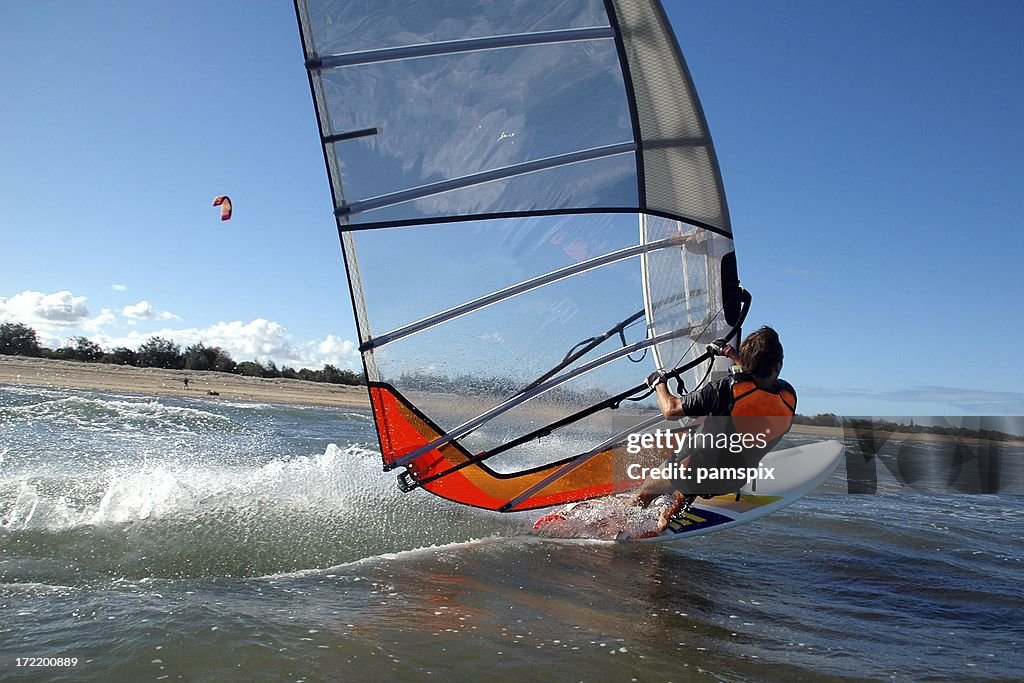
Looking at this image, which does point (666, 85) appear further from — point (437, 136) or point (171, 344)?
point (171, 344)

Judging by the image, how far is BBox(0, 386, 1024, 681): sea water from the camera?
2711 mm

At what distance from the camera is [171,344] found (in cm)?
3247

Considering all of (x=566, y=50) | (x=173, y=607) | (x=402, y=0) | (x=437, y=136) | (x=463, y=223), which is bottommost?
(x=173, y=607)

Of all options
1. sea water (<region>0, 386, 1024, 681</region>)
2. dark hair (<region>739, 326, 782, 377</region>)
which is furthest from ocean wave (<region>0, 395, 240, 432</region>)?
dark hair (<region>739, 326, 782, 377</region>)

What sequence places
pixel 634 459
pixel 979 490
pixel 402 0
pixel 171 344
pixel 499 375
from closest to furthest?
pixel 402 0, pixel 499 375, pixel 634 459, pixel 979 490, pixel 171 344

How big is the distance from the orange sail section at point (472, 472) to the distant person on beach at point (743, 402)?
61 cm

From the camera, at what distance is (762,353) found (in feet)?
13.4

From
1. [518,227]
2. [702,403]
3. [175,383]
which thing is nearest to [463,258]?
[518,227]

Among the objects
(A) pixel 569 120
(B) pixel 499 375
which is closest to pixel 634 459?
(B) pixel 499 375

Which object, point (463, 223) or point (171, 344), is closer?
point (463, 223)

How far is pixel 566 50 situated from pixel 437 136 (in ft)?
2.93

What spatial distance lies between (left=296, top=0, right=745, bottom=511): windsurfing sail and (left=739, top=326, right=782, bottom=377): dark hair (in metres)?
0.26

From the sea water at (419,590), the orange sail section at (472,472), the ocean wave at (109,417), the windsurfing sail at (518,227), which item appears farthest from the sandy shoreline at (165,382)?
the windsurfing sail at (518,227)

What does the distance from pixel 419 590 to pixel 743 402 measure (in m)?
2.19
